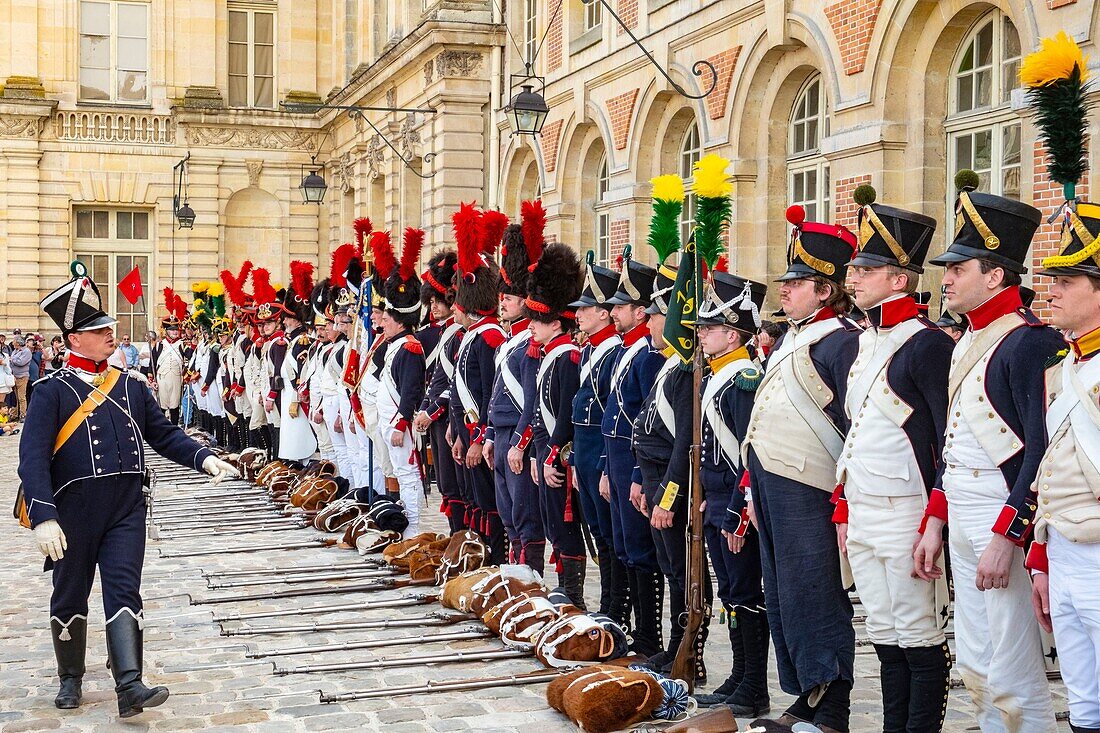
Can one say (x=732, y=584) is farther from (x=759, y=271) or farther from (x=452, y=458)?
(x=759, y=271)

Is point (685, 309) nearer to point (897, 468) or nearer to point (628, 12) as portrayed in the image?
point (897, 468)

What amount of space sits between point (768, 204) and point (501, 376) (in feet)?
21.4

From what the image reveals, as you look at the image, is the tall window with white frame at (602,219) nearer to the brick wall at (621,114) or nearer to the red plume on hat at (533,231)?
the brick wall at (621,114)

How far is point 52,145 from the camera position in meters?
32.6

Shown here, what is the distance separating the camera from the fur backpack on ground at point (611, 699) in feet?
18.8

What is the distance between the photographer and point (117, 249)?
1326 inches

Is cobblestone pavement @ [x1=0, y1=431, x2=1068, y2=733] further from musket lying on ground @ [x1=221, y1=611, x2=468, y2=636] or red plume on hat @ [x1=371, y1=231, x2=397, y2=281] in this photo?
red plume on hat @ [x1=371, y1=231, x2=397, y2=281]

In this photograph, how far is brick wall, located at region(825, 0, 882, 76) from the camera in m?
12.0

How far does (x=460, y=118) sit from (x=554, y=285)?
14130 millimetres

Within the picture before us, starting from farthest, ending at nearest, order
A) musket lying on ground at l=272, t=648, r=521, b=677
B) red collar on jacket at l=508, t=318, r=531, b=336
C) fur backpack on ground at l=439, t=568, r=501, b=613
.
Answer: red collar on jacket at l=508, t=318, r=531, b=336 → fur backpack on ground at l=439, t=568, r=501, b=613 → musket lying on ground at l=272, t=648, r=521, b=677

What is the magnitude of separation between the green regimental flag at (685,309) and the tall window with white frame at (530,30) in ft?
47.9

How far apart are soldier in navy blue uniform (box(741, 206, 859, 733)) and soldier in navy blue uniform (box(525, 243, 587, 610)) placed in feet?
7.59

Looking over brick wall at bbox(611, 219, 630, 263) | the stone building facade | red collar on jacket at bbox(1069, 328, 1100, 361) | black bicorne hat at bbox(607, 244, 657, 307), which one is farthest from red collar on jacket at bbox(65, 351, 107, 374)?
brick wall at bbox(611, 219, 630, 263)

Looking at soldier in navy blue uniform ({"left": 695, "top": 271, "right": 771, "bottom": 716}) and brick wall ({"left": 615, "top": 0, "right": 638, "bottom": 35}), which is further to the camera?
brick wall ({"left": 615, "top": 0, "right": 638, "bottom": 35})
